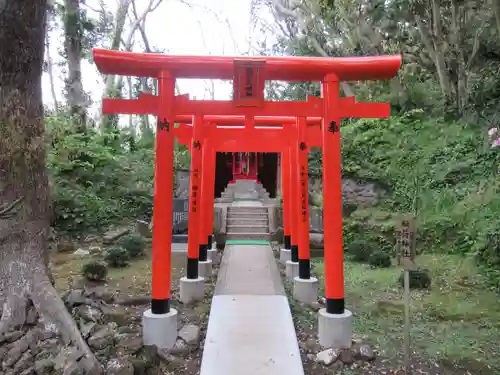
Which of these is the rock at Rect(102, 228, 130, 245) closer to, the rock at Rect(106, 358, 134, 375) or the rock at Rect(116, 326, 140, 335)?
the rock at Rect(116, 326, 140, 335)

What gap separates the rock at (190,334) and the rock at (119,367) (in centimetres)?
110

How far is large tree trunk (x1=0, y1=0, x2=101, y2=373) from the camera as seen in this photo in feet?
14.5

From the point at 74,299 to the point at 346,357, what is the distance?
3.47 m

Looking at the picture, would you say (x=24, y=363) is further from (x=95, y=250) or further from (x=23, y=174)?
(x=95, y=250)

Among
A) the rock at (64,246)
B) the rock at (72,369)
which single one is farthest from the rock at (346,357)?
the rock at (64,246)

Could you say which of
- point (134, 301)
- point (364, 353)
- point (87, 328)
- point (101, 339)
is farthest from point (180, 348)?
point (364, 353)

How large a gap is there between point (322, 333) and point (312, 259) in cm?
592

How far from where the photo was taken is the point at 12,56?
14.6 feet

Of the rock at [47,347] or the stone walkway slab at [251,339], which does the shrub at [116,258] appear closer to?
the stone walkway slab at [251,339]

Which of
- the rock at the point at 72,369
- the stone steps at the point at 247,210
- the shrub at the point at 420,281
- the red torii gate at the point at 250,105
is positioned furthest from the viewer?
the stone steps at the point at 247,210

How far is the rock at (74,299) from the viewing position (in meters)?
5.18

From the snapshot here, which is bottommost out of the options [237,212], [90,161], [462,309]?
[462,309]

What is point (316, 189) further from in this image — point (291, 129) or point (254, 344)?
point (254, 344)

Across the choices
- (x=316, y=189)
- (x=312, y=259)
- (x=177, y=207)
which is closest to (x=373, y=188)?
(x=316, y=189)
